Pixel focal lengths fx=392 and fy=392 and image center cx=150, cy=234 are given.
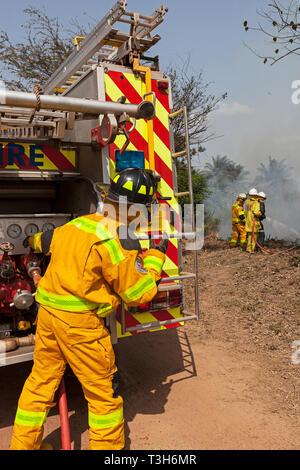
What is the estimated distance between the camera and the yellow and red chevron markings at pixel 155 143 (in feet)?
10.6

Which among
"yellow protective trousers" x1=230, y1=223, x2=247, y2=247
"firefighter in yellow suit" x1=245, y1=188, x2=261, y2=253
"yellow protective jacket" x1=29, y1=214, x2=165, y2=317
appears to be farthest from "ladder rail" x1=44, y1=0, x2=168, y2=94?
"yellow protective trousers" x1=230, y1=223, x2=247, y2=247

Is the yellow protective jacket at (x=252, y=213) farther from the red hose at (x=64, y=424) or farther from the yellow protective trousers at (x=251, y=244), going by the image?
the red hose at (x=64, y=424)

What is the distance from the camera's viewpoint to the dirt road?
289cm

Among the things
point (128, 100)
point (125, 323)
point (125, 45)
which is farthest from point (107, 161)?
point (125, 323)

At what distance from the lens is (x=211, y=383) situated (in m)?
3.71

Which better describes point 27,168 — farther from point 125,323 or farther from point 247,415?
point 247,415

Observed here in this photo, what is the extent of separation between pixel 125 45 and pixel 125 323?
2.30 meters

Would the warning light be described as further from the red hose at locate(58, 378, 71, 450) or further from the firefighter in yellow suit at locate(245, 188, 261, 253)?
the firefighter in yellow suit at locate(245, 188, 261, 253)

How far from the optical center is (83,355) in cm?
247

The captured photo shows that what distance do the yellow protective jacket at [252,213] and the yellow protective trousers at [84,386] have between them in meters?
7.89

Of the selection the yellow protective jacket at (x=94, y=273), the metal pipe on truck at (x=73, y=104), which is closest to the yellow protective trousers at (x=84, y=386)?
the yellow protective jacket at (x=94, y=273)

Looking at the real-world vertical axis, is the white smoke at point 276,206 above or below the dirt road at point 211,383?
above

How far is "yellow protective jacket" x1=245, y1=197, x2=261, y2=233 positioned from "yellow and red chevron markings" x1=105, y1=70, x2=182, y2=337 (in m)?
6.77

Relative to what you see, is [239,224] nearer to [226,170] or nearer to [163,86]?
[163,86]
